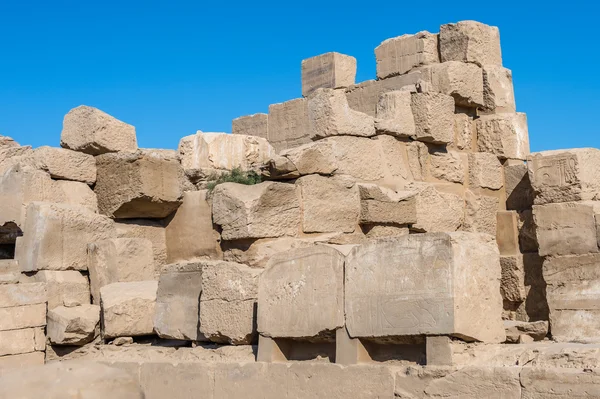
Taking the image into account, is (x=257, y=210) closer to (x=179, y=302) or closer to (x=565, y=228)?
(x=179, y=302)

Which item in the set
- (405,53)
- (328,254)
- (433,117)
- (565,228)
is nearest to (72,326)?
(328,254)

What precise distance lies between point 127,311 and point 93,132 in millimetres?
2092

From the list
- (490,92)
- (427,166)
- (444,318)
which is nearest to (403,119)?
(427,166)

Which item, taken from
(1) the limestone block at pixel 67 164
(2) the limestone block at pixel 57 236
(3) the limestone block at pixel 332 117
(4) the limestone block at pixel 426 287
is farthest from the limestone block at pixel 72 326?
(4) the limestone block at pixel 426 287

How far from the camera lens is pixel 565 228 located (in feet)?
28.0

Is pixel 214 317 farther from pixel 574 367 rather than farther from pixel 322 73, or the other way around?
pixel 322 73

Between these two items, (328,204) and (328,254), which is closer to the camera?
(328,254)

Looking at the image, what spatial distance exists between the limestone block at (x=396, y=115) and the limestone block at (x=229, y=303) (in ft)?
8.89

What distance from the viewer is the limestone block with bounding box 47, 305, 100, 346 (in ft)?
25.3

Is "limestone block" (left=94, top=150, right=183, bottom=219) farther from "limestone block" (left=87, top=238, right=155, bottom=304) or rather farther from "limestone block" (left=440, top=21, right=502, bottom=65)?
"limestone block" (left=440, top=21, right=502, bottom=65)

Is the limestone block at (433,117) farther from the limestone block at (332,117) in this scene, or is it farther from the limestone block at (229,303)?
the limestone block at (229,303)

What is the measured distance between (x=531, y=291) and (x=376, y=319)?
13.4 feet

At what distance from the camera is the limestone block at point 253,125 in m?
12.3

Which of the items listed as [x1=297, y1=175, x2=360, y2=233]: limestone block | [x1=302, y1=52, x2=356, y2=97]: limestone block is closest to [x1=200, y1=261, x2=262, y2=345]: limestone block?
[x1=297, y1=175, x2=360, y2=233]: limestone block
